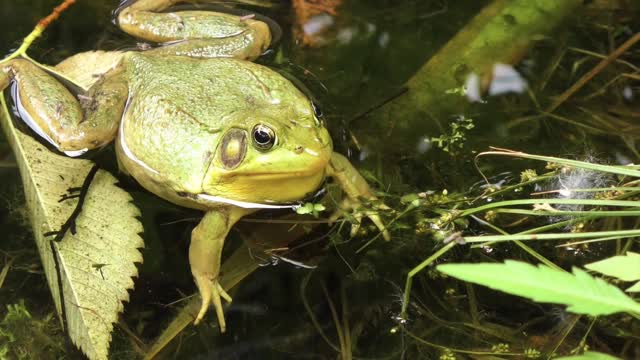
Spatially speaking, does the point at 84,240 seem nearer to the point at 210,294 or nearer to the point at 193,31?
the point at 210,294

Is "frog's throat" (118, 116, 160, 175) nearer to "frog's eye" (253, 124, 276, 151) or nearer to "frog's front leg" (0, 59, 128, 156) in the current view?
"frog's front leg" (0, 59, 128, 156)

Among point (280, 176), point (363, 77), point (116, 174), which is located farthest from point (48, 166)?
point (363, 77)

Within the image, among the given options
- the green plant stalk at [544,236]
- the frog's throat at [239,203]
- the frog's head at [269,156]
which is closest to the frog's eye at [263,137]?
the frog's head at [269,156]

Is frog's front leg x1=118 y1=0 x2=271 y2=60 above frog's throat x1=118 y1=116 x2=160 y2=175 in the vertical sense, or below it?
above

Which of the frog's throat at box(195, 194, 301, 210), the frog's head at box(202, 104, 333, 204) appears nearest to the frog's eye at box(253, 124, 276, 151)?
the frog's head at box(202, 104, 333, 204)

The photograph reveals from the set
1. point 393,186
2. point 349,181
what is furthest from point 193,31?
point 393,186

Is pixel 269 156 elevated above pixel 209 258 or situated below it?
above
